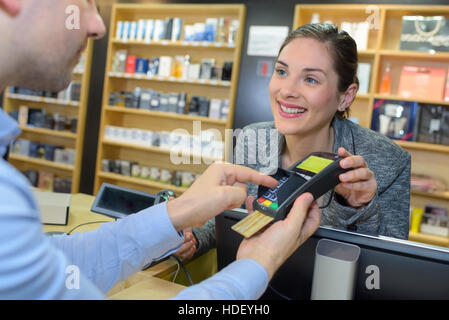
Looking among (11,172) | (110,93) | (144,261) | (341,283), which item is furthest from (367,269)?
(110,93)

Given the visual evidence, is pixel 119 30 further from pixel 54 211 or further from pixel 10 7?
pixel 10 7

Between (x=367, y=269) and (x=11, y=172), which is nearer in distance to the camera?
(x=11, y=172)

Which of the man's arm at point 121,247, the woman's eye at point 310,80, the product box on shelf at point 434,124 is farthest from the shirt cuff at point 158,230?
the product box on shelf at point 434,124

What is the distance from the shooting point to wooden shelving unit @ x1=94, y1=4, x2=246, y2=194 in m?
4.22

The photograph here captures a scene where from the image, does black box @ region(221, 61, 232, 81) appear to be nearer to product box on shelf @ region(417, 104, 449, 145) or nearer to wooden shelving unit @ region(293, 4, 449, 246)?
wooden shelving unit @ region(293, 4, 449, 246)

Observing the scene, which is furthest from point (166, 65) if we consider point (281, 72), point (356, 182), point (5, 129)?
point (5, 129)

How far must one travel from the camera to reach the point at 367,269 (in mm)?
894

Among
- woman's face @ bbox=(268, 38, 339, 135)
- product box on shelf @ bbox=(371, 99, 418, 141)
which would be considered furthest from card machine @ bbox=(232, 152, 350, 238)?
product box on shelf @ bbox=(371, 99, 418, 141)

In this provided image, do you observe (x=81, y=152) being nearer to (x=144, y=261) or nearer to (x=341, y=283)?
(x=144, y=261)

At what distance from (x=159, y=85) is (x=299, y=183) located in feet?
13.3

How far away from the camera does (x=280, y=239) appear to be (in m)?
0.82

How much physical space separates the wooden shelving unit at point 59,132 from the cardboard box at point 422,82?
137 inches

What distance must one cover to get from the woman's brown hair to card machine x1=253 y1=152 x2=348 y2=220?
0.74m
